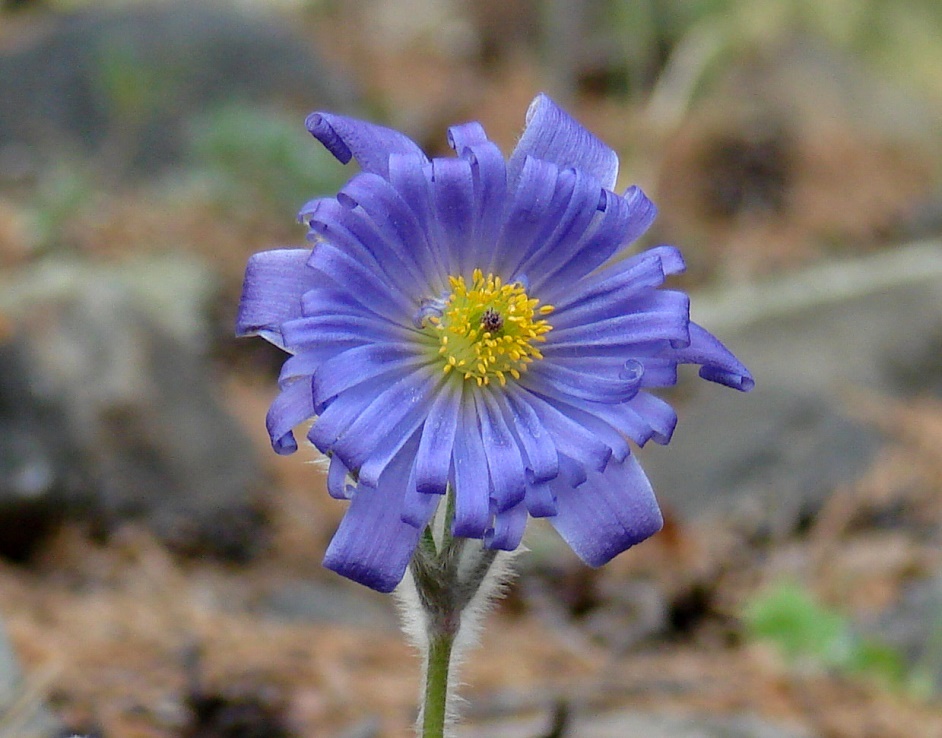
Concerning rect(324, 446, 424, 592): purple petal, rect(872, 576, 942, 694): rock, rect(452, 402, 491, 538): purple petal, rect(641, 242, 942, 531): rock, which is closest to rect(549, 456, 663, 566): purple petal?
rect(452, 402, 491, 538): purple petal

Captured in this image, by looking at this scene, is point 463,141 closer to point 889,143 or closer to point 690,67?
point 690,67

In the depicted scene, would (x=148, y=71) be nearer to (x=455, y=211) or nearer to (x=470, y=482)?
(x=455, y=211)

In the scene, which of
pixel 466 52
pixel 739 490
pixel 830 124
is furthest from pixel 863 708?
pixel 466 52

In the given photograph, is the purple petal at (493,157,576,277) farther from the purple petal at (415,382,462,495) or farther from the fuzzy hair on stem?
the fuzzy hair on stem

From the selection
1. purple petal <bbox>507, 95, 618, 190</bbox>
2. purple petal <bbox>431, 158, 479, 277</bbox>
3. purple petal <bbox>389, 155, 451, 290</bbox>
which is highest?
purple petal <bbox>507, 95, 618, 190</bbox>

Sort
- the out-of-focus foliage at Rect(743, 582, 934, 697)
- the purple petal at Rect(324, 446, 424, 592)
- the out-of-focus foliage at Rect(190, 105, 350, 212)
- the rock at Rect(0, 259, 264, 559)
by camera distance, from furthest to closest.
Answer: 1. the out-of-focus foliage at Rect(190, 105, 350, 212)
2. the rock at Rect(0, 259, 264, 559)
3. the out-of-focus foliage at Rect(743, 582, 934, 697)
4. the purple petal at Rect(324, 446, 424, 592)

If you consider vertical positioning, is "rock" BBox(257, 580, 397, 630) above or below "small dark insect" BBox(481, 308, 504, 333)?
above

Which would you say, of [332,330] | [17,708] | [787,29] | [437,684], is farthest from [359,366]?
[787,29]
